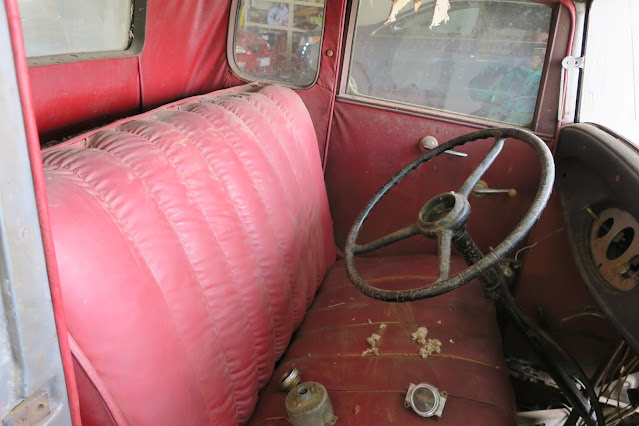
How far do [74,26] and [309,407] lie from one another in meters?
1.32

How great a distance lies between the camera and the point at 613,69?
179cm

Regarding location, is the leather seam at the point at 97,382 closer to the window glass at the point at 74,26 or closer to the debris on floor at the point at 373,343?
the debris on floor at the point at 373,343

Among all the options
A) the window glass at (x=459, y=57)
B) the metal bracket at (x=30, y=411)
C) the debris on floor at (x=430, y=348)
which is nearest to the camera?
the metal bracket at (x=30, y=411)

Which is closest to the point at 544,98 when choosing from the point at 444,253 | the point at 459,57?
the point at 459,57

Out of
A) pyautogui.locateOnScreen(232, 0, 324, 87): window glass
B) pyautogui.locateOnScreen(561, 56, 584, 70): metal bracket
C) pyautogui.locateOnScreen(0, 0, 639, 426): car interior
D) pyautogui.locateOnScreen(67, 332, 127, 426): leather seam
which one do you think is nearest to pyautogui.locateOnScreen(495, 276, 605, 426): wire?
pyautogui.locateOnScreen(0, 0, 639, 426): car interior

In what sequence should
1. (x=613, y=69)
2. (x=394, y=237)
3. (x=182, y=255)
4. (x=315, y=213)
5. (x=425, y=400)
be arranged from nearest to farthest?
(x=182, y=255)
(x=425, y=400)
(x=394, y=237)
(x=613, y=69)
(x=315, y=213)

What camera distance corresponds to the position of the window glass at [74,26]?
1.37 m

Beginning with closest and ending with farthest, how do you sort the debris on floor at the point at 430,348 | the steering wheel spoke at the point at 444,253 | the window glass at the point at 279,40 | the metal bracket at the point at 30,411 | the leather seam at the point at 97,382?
1. the metal bracket at the point at 30,411
2. the leather seam at the point at 97,382
3. the steering wheel spoke at the point at 444,253
4. the debris on floor at the point at 430,348
5. the window glass at the point at 279,40

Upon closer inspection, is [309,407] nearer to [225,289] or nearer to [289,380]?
[289,380]

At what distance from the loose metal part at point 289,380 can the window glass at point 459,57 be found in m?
1.25

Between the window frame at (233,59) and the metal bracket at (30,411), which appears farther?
the window frame at (233,59)

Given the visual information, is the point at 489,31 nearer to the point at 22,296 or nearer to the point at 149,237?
the point at 149,237

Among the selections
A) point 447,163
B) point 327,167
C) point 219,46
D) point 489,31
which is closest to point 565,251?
point 447,163

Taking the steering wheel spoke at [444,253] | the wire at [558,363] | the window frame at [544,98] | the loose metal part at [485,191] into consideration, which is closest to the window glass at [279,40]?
the window frame at [544,98]
